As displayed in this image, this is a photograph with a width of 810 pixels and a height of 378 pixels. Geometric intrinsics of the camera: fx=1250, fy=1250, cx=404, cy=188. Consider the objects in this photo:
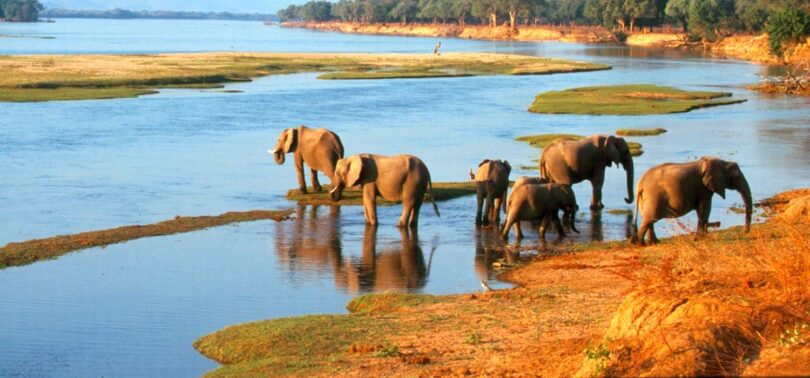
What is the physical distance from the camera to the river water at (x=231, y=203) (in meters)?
17.8

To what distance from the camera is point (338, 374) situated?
Answer: 1330 centimetres

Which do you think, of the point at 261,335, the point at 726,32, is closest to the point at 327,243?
the point at 261,335

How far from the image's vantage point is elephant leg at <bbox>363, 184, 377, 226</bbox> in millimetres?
25016

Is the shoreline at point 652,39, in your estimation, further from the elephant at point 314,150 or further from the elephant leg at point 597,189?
the elephant at point 314,150

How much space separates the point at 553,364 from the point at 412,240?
40.5ft

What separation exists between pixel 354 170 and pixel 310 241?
76.5 inches

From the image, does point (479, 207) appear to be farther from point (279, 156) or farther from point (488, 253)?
point (279, 156)

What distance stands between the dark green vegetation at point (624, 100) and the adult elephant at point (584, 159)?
1003 inches

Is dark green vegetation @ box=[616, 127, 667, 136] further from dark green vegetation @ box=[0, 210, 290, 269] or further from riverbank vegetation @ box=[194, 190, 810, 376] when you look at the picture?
riverbank vegetation @ box=[194, 190, 810, 376]

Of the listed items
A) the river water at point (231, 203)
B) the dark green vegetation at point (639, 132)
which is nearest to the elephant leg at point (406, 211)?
the river water at point (231, 203)

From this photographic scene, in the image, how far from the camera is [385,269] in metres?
21.3

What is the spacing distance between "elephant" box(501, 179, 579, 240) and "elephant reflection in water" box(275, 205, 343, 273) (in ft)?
10.7

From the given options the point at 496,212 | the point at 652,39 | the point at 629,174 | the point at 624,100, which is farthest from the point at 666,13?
the point at 496,212

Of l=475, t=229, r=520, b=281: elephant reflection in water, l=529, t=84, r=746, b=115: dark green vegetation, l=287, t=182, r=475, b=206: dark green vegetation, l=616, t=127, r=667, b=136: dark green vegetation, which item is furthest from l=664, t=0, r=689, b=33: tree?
l=475, t=229, r=520, b=281: elephant reflection in water
